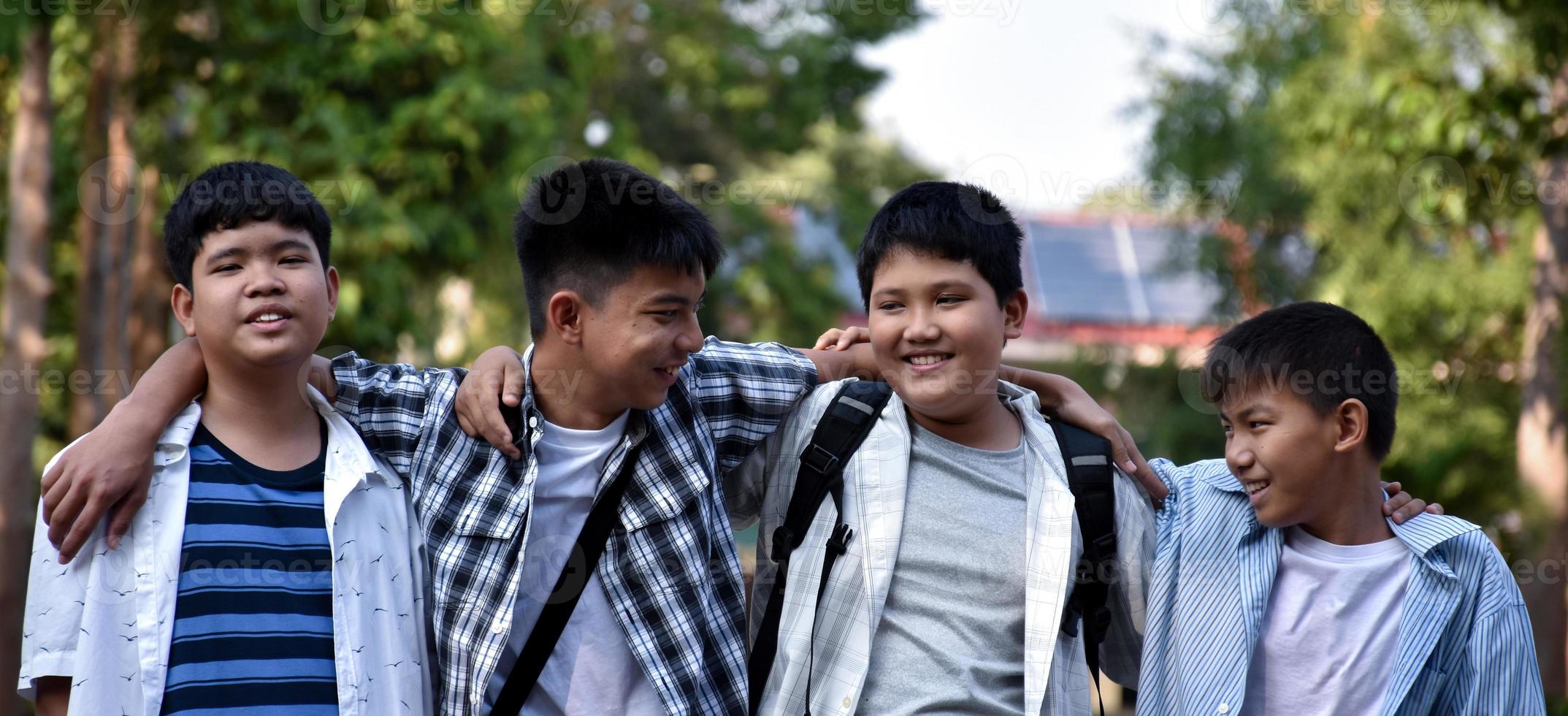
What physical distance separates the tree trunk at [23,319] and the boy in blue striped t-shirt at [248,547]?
14.5 feet

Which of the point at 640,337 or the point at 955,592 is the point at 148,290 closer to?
the point at 640,337

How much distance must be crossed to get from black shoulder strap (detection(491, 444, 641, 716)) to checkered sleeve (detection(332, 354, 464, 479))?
0.37 metres

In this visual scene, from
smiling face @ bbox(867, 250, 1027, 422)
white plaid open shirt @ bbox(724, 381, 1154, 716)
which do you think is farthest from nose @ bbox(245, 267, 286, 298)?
smiling face @ bbox(867, 250, 1027, 422)

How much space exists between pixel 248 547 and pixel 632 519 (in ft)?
2.25

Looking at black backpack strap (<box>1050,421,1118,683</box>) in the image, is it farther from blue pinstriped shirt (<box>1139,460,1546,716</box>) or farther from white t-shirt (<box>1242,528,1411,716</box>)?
white t-shirt (<box>1242,528,1411,716</box>)

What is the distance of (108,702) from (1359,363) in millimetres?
2354

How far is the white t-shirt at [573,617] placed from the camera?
2.51m

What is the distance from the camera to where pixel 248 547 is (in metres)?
2.43

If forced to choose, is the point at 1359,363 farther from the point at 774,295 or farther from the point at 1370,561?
the point at 774,295

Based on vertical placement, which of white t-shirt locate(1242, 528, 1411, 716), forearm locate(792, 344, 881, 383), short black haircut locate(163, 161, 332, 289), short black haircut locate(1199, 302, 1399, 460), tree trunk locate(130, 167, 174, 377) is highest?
tree trunk locate(130, 167, 174, 377)

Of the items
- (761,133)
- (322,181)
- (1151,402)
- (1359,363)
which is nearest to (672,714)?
(1359,363)

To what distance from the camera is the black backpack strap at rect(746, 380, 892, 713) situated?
2.62m

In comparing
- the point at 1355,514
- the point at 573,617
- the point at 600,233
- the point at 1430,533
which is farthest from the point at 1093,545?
the point at 600,233

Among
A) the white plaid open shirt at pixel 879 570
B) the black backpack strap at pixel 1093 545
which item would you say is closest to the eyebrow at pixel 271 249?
the white plaid open shirt at pixel 879 570
